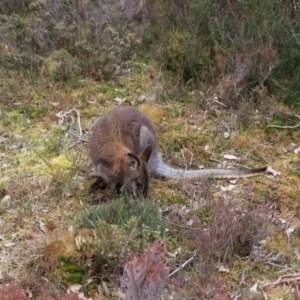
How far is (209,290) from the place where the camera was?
4039 mm

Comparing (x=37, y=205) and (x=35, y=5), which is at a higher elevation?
(x=35, y=5)

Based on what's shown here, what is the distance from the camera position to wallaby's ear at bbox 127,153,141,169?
569cm

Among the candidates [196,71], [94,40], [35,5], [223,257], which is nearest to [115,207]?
[223,257]

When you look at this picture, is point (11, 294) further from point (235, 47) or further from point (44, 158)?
point (235, 47)

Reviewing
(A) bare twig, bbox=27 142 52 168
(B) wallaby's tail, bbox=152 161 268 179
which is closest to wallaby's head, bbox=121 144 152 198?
(B) wallaby's tail, bbox=152 161 268 179

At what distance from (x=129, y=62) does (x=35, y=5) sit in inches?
66.3

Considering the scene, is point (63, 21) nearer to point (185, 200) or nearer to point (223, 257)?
point (185, 200)

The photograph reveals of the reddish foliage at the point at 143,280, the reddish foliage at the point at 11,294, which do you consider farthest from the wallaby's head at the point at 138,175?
the reddish foliage at the point at 143,280

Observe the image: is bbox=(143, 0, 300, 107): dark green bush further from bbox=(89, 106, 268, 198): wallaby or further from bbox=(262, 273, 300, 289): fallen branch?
bbox=(262, 273, 300, 289): fallen branch

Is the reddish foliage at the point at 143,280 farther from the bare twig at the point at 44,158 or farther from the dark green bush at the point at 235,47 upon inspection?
the dark green bush at the point at 235,47

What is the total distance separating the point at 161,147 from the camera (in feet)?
23.1

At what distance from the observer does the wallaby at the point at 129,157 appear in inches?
229

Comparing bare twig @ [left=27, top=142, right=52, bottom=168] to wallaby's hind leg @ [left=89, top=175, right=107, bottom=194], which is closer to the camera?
wallaby's hind leg @ [left=89, top=175, right=107, bottom=194]

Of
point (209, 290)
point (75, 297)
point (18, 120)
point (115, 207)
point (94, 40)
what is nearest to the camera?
point (75, 297)
